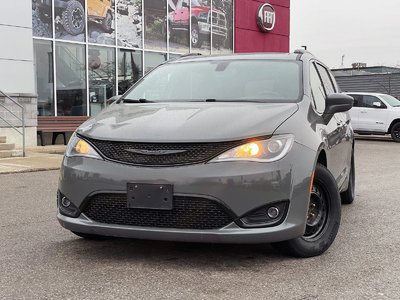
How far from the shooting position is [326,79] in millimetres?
5895

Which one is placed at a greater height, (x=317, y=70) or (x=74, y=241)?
(x=317, y=70)

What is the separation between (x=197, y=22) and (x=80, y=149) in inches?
669

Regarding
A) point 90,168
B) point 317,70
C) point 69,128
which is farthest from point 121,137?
point 69,128

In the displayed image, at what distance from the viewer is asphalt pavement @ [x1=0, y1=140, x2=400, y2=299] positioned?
345cm

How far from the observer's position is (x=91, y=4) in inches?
651

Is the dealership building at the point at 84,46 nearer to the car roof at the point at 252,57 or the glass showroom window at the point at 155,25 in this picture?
the glass showroom window at the point at 155,25

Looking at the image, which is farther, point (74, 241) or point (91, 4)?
point (91, 4)

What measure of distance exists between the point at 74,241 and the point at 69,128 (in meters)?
11.1

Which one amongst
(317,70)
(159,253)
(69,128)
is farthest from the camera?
(69,128)

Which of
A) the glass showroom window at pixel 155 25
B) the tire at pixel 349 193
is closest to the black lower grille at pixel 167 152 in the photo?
the tire at pixel 349 193

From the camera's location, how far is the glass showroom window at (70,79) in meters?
15.8

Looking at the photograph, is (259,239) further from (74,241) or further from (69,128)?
(69,128)

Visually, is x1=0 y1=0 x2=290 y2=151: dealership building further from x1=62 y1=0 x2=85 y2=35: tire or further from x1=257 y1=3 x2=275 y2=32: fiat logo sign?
x1=257 y1=3 x2=275 y2=32: fiat logo sign

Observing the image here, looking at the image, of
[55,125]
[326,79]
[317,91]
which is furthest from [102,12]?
[317,91]
